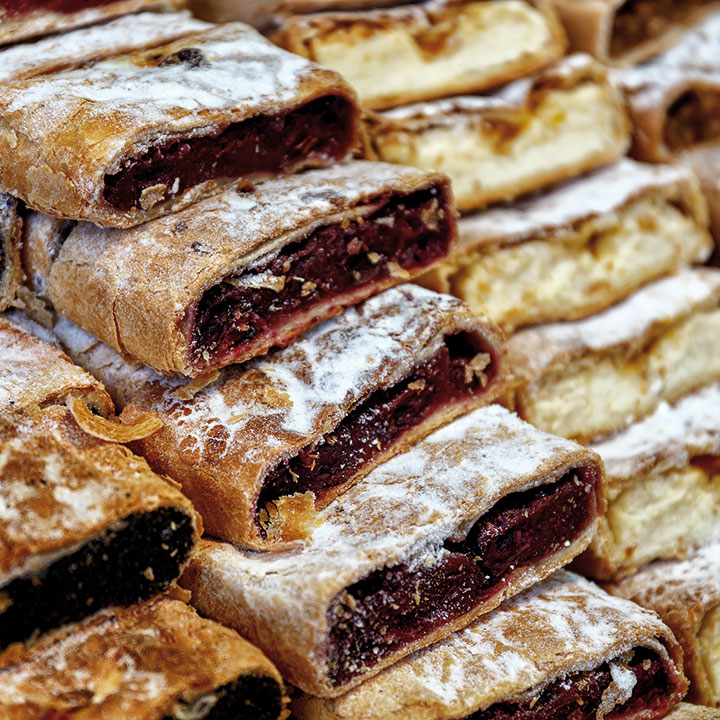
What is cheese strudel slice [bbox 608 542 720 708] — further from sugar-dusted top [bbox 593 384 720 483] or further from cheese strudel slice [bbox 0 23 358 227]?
cheese strudel slice [bbox 0 23 358 227]

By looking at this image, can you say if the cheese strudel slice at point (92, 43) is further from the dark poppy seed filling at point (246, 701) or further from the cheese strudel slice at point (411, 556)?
the dark poppy seed filling at point (246, 701)

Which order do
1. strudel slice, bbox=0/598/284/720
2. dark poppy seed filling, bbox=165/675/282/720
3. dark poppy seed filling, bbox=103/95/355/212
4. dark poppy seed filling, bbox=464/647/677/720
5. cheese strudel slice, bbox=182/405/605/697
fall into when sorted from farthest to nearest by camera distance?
dark poppy seed filling, bbox=103/95/355/212 < dark poppy seed filling, bbox=464/647/677/720 < cheese strudel slice, bbox=182/405/605/697 < dark poppy seed filling, bbox=165/675/282/720 < strudel slice, bbox=0/598/284/720

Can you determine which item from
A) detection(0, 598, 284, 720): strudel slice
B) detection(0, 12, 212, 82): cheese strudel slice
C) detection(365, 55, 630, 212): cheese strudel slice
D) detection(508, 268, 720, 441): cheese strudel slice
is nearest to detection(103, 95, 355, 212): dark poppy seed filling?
detection(0, 12, 212, 82): cheese strudel slice

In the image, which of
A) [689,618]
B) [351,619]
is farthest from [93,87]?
[689,618]

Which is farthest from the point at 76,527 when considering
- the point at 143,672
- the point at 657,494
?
the point at 657,494

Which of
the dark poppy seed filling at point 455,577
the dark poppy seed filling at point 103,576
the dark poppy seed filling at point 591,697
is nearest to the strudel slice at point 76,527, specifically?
the dark poppy seed filling at point 103,576

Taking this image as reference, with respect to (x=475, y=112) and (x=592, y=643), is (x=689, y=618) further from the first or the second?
(x=475, y=112)
